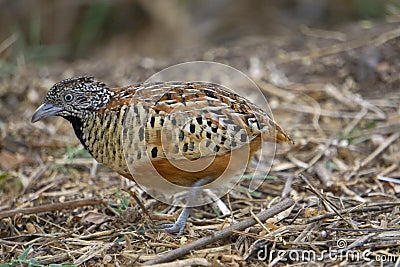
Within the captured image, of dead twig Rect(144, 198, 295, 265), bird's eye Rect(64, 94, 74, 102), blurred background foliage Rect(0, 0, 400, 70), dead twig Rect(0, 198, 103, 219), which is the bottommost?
dead twig Rect(144, 198, 295, 265)

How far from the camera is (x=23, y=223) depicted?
14.6ft

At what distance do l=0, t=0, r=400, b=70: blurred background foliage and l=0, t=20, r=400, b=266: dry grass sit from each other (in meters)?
1.82

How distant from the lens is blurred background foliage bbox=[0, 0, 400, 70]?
959cm

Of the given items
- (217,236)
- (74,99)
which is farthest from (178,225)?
(74,99)

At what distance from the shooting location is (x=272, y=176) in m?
5.08

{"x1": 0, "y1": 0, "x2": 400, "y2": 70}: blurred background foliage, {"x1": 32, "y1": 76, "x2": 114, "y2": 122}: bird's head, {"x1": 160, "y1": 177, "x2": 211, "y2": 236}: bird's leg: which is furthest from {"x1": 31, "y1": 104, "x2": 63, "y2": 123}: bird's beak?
{"x1": 0, "y1": 0, "x2": 400, "y2": 70}: blurred background foliage

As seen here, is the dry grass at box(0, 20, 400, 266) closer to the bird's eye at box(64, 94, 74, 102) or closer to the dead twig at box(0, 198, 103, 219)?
the dead twig at box(0, 198, 103, 219)

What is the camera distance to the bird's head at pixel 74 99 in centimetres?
422

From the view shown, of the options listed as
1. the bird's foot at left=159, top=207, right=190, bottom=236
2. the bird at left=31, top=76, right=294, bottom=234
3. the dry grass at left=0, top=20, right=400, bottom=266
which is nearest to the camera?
the dry grass at left=0, top=20, right=400, bottom=266

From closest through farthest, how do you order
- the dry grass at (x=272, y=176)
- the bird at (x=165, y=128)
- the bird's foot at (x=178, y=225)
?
the dry grass at (x=272, y=176), the bird at (x=165, y=128), the bird's foot at (x=178, y=225)

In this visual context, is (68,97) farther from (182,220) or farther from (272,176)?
(272,176)

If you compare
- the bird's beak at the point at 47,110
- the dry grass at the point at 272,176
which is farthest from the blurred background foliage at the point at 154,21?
the bird's beak at the point at 47,110

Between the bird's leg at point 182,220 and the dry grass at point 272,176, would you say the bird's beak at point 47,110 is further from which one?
the bird's leg at point 182,220

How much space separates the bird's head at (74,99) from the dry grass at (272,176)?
64 centimetres
